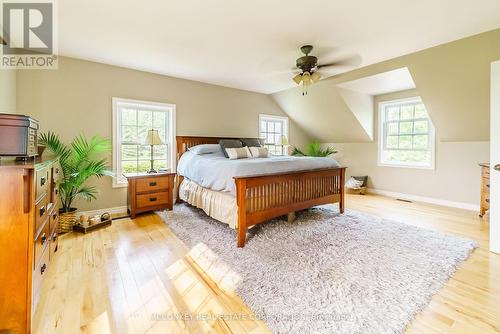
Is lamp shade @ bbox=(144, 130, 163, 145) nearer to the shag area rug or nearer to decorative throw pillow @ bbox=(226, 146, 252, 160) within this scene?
decorative throw pillow @ bbox=(226, 146, 252, 160)

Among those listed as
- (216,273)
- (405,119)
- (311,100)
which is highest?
(311,100)

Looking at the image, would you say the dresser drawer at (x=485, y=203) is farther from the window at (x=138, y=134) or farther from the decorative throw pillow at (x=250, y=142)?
the window at (x=138, y=134)

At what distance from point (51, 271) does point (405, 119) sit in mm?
6050

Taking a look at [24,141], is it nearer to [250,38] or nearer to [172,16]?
[172,16]

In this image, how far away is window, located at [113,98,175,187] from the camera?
3.71 metres

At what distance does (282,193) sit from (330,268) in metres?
1.11

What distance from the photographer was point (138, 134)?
155 inches

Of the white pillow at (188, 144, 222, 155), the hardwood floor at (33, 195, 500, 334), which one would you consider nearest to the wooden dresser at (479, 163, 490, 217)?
the hardwood floor at (33, 195, 500, 334)

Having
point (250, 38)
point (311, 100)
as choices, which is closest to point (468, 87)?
Answer: point (311, 100)

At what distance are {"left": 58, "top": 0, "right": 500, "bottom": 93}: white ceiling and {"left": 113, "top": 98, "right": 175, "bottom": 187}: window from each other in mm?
726

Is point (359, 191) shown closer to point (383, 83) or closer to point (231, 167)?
point (383, 83)

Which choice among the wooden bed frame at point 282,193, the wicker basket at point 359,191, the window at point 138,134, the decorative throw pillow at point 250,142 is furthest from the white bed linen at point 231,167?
the wicker basket at point 359,191

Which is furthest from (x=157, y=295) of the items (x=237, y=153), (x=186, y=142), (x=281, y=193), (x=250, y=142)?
(x=250, y=142)

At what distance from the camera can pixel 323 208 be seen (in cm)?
391
